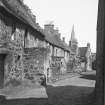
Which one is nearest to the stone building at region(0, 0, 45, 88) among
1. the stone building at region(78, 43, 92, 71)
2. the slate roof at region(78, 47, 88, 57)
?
the stone building at region(78, 43, 92, 71)

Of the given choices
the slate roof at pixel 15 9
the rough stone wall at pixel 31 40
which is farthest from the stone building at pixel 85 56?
the slate roof at pixel 15 9

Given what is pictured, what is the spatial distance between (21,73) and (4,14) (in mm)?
4624

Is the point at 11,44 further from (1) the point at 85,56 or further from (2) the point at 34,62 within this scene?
(1) the point at 85,56

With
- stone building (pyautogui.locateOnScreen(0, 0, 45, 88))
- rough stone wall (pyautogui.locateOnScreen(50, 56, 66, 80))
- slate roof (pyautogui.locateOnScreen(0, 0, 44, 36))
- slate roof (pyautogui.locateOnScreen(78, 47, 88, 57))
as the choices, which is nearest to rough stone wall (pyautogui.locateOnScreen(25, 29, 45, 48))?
stone building (pyautogui.locateOnScreen(0, 0, 45, 88))

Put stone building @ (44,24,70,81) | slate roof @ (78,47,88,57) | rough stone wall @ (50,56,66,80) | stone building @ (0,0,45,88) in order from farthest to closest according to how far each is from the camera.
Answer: slate roof @ (78,47,88,57), stone building @ (44,24,70,81), rough stone wall @ (50,56,66,80), stone building @ (0,0,45,88)

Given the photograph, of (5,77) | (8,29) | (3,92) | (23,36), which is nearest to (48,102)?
(3,92)

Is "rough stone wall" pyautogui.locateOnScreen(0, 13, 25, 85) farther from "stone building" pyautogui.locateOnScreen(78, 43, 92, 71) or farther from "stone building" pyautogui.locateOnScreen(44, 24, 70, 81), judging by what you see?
"stone building" pyautogui.locateOnScreen(78, 43, 92, 71)

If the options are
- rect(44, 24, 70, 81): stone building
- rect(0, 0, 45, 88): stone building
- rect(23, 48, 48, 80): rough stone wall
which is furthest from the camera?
rect(44, 24, 70, 81): stone building

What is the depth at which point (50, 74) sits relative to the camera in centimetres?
1808

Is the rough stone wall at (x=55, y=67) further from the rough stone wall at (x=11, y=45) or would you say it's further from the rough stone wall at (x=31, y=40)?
the rough stone wall at (x=11, y=45)

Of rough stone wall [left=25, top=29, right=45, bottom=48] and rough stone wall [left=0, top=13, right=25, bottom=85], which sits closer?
rough stone wall [left=0, top=13, right=25, bottom=85]

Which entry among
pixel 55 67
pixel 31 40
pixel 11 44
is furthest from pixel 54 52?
pixel 11 44

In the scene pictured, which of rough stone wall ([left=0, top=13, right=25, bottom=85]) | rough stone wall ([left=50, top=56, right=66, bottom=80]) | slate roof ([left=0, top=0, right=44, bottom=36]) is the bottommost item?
rough stone wall ([left=50, top=56, right=66, bottom=80])

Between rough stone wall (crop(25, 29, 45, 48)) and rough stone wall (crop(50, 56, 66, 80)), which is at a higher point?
rough stone wall (crop(25, 29, 45, 48))
